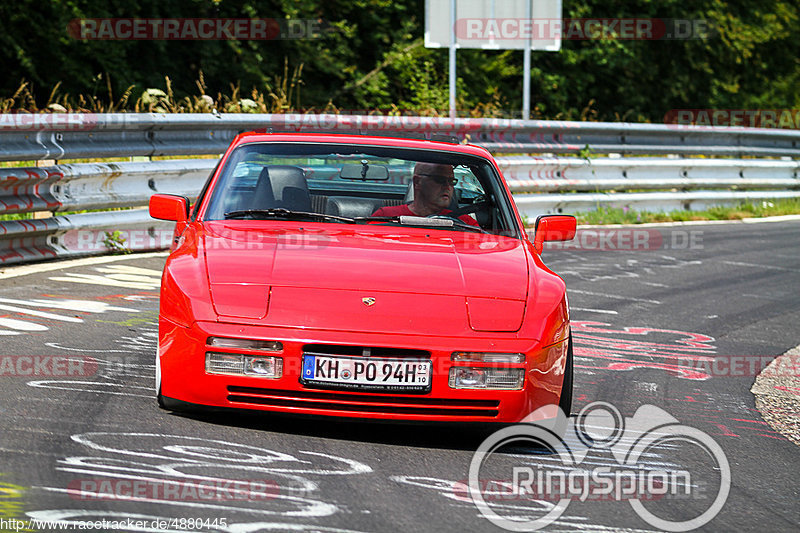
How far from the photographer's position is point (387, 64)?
3014 centimetres

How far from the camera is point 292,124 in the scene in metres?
12.2

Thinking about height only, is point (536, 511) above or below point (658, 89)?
below

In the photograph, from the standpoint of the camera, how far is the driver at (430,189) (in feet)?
20.6

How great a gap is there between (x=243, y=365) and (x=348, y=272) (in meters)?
0.69

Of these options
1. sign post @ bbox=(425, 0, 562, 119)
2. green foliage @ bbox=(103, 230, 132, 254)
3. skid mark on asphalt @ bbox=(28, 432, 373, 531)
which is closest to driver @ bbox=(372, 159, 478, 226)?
skid mark on asphalt @ bbox=(28, 432, 373, 531)

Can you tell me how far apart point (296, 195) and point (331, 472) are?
2127mm

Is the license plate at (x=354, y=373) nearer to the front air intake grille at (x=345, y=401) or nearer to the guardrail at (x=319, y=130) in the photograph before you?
the front air intake grille at (x=345, y=401)

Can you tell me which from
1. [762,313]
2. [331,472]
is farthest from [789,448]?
[762,313]

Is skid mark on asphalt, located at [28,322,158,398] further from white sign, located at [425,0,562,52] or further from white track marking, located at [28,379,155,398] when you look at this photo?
white sign, located at [425,0,562,52]

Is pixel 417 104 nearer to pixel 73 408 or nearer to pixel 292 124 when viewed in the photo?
pixel 292 124

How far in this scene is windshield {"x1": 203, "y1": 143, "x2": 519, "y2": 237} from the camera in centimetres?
601

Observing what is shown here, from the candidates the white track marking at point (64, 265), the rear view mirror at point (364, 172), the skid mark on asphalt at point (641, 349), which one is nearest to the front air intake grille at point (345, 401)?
the rear view mirror at point (364, 172)

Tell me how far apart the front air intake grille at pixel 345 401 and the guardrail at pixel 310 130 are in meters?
2.80

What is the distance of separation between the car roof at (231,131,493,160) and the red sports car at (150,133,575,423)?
1.84 ft
